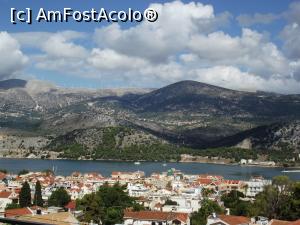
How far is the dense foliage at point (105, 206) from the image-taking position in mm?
13255

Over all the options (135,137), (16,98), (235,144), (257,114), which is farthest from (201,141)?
(16,98)

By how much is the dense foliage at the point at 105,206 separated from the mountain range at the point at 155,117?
163ft

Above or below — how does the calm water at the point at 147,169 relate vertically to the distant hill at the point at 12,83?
below

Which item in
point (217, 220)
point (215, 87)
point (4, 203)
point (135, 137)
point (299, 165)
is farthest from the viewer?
point (215, 87)

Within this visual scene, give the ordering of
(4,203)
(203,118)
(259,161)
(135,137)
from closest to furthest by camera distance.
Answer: (4,203), (259,161), (135,137), (203,118)

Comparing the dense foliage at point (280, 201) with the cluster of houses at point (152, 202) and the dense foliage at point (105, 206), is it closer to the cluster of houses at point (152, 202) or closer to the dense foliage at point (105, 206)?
the cluster of houses at point (152, 202)

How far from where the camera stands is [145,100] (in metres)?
154

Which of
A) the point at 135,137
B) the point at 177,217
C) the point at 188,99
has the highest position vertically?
the point at 188,99

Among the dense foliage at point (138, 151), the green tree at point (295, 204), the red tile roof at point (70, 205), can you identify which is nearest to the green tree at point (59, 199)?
the red tile roof at point (70, 205)

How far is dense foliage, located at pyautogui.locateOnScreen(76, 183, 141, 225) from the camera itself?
13255mm

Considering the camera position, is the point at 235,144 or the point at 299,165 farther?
the point at 235,144

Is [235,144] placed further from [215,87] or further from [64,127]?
[215,87]

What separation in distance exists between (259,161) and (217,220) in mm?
49775

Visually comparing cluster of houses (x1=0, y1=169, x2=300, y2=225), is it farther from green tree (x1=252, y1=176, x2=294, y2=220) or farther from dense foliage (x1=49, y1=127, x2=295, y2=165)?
dense foliage (x1=49, y1=127, x2=295, y2=165)
